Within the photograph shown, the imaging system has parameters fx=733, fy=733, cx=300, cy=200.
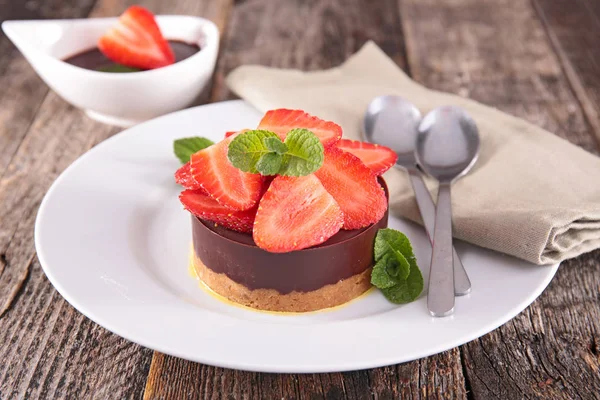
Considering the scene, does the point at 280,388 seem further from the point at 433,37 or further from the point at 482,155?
the point at 433,37

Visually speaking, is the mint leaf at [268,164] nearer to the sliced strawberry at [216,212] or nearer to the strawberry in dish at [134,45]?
the sliced strawberry at [216,212]

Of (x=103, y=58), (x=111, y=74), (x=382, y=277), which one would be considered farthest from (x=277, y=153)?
(x=103, y=58)

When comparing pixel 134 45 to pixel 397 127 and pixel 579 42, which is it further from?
pixel 579 42

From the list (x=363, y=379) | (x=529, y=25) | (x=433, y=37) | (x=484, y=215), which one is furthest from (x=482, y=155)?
(x=529, y=25)

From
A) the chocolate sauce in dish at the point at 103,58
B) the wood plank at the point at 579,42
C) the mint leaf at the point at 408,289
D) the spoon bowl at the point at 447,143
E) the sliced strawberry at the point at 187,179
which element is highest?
the sliced strawberry at the point at 187,179

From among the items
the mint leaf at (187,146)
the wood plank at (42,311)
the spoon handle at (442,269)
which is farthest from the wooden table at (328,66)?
the mint leaf at (187,146)
